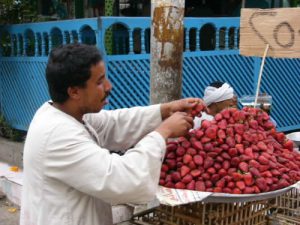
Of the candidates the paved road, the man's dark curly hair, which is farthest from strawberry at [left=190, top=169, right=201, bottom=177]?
the paved road

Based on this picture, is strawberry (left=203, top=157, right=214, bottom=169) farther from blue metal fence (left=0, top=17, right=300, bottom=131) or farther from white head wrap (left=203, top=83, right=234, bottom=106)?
blue metal fence (left=0, top=17, right=300, bottom=131)

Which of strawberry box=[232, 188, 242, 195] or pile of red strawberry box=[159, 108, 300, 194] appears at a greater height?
pile of red strawberry box=[159, 108, 300, 194]

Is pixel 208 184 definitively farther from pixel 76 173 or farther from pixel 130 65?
pixel 130 65

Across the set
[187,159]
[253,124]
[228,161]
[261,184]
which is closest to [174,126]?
[187,159]

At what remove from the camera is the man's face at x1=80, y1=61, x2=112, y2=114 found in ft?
5.81

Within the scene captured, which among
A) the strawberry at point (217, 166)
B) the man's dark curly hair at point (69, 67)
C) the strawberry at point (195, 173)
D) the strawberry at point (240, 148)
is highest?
the man's dark curly hair at point (69, 67)

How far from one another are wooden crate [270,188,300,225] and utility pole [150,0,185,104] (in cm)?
104

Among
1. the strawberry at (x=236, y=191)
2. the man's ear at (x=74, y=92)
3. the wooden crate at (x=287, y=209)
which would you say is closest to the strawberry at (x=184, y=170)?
the strawberry at (x=236, y=191)

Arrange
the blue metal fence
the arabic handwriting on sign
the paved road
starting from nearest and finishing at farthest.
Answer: the arabic handwriting on sign
the paved road
the blue metal fence

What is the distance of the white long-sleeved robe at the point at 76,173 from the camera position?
5.49 feet

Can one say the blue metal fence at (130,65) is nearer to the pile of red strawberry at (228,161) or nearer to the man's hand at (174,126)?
the pile of red strawberry at (228,161)

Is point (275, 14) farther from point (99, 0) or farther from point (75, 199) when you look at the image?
point (99, 0)

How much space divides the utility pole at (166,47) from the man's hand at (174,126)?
132cm

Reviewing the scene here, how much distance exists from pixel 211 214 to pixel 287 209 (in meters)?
0.88
